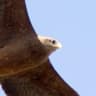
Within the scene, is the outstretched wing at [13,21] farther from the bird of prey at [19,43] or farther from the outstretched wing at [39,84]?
the outstretched wing at [39,84]

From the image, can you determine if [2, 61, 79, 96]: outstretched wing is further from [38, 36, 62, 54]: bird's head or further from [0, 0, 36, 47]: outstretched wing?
[0, 0, 36, 47]: outstretched wing

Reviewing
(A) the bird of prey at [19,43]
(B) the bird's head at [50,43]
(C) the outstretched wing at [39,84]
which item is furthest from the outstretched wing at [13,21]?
(C) the outstretched wing at [39,84]

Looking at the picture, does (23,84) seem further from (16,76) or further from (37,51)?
(37,51)

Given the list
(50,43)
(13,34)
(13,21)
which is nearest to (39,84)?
(50,43)

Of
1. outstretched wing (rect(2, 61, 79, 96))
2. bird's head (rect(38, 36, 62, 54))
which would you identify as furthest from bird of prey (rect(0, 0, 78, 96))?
outstretched wing (rect(2, 61, 79, 96))

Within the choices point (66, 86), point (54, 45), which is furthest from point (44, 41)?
point (66, 86)

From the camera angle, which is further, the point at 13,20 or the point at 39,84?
the point at 39,84

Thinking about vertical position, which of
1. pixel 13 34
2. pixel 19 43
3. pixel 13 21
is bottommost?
pixel 19 43

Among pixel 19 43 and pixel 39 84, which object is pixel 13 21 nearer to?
pixel 19 43
